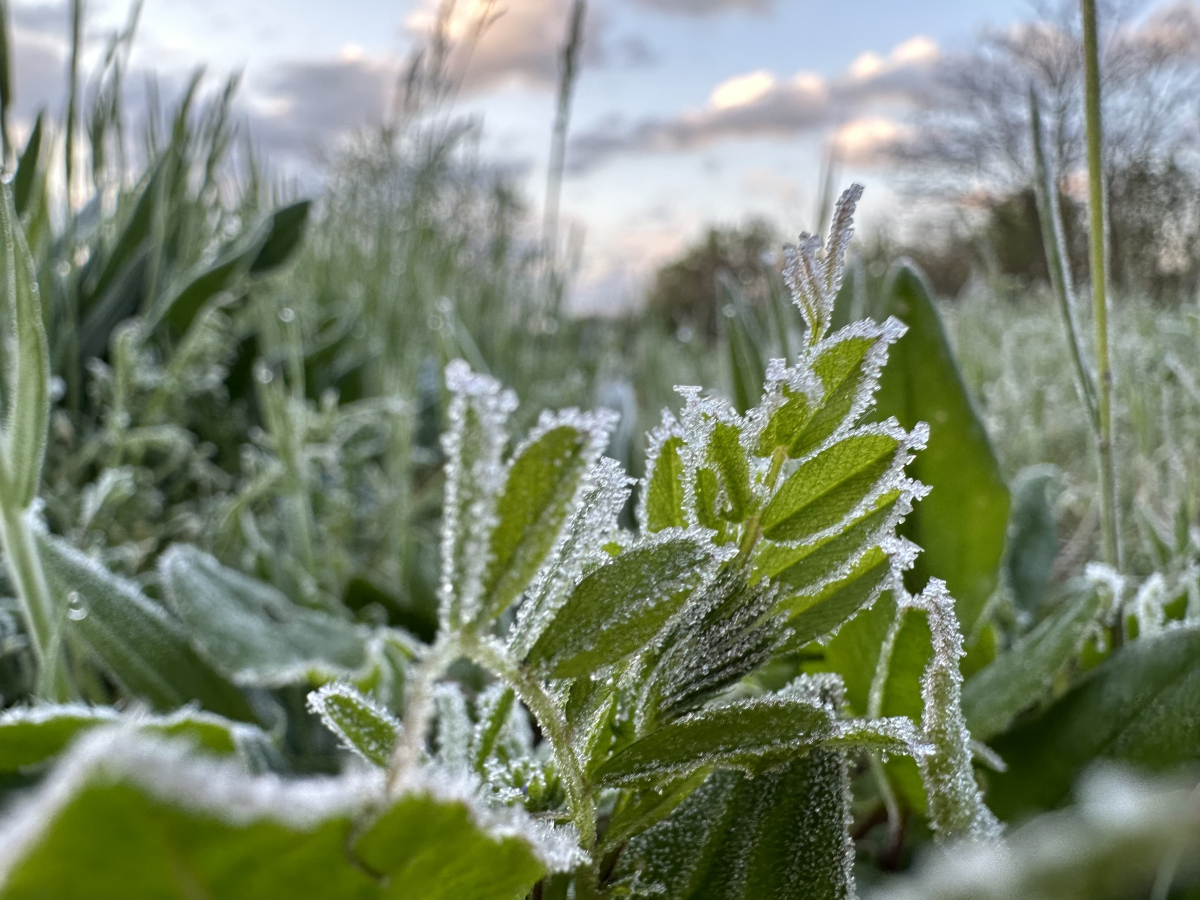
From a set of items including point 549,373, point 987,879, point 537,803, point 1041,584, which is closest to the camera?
point 987,879

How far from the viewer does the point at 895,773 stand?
0.30 metres

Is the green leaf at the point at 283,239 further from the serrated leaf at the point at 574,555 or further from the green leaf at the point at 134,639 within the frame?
the serrated leaf at the point at 574,555

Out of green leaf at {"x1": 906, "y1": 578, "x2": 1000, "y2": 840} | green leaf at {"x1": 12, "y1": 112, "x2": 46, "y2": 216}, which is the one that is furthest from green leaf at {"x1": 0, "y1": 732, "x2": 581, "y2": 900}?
green leaf at {"x1": 12, "y1": 112, "x2": 46, "y2": 216}

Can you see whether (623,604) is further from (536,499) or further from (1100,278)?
(1100,278)

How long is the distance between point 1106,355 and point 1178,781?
0.14 m

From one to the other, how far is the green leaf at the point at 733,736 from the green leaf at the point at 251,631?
0.27m

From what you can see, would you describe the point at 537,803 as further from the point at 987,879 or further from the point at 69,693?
the point at 69,693

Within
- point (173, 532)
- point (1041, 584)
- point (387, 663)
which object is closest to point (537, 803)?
point (387, 663)

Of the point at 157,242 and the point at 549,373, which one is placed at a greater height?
the point at 157,242

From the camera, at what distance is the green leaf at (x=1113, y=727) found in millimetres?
290

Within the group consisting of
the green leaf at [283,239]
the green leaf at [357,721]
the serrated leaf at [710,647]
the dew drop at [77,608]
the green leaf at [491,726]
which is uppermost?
the green leaf at [283,239]

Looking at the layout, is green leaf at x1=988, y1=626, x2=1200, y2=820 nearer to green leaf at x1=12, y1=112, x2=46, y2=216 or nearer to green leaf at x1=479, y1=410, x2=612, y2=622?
green leaf at x1=479, y1=410, x2=612, y2=622

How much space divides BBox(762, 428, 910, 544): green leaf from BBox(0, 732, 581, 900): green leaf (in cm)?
10

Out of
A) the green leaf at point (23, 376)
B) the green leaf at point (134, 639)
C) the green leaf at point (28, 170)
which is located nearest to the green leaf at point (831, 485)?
the green leaf at point (23, 376)
